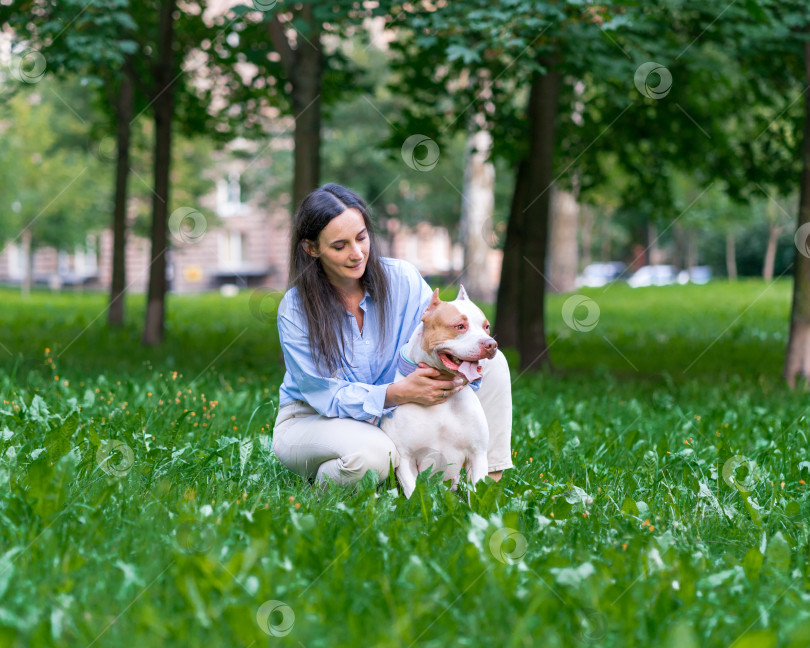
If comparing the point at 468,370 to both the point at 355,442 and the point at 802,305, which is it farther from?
the point at 802,305

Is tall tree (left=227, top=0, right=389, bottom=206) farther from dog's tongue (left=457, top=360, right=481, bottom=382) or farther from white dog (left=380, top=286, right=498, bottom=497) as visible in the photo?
dog's tongue (left=457, top=360, right=481, bottom=382)

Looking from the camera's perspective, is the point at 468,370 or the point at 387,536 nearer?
the point at 387,536

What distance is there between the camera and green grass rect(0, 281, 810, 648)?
99.6 inches

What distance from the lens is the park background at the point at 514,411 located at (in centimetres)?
266

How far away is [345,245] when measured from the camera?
12.7 feet

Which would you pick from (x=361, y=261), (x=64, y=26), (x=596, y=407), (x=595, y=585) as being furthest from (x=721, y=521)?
(x=64, y=26)
